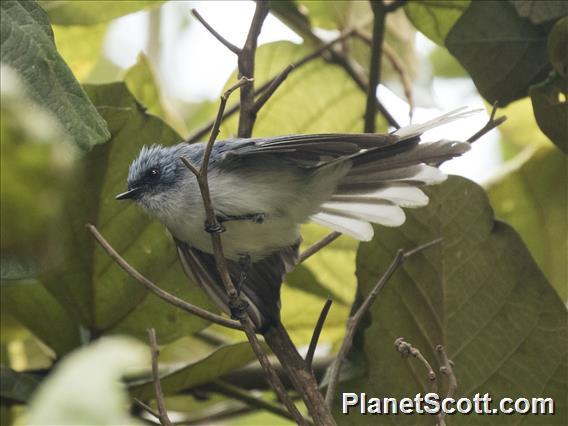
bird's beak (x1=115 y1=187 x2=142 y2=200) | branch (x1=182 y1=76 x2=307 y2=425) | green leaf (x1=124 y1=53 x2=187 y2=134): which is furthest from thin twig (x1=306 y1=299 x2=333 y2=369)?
green leaf (x1=124 y1=53 x2=187 y2=134)

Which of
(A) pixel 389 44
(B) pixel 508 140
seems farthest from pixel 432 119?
(B) pixel 508 140

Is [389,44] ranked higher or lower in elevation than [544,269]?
higher

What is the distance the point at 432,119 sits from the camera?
1607 mm

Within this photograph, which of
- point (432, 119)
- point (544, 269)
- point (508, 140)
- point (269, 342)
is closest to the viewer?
point (269, 342)

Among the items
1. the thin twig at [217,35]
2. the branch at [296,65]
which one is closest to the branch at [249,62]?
the thin twig at [217,35]

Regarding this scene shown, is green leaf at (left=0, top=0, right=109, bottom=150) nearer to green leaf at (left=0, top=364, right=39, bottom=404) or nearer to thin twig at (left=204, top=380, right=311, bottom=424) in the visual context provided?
green leaf at (left=0, top=364, right=39, bottom=404)

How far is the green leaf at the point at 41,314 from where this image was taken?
1.66 metres

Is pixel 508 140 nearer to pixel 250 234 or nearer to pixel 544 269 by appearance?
pixel 544 269

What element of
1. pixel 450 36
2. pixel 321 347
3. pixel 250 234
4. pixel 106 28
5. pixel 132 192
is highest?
pixel 106 28

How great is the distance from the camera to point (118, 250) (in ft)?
5.48

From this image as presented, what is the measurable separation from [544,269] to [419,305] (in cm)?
55

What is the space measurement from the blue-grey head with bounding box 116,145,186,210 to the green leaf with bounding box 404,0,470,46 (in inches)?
23.8

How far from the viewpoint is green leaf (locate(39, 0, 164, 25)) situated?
69.4 inches

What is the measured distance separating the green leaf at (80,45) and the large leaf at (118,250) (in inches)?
21.8
